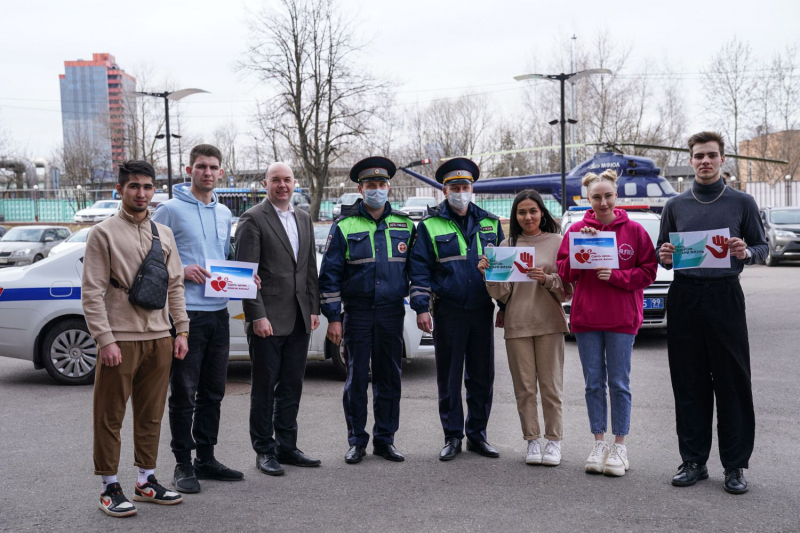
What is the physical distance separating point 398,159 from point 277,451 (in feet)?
181

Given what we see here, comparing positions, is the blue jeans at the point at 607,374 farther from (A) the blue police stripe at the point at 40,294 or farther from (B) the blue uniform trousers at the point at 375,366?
(A) the blue police stripe at the point at 40,294

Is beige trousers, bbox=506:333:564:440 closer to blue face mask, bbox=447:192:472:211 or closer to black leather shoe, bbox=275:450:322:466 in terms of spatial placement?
blue face mask, bbox=447:192:472:211

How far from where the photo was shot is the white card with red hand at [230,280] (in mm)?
4883

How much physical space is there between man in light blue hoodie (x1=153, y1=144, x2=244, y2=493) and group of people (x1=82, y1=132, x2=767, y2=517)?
0.01m

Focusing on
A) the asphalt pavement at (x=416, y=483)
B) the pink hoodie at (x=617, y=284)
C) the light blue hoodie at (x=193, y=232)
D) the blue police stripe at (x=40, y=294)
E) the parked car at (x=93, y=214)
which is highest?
the parked car at (x=93, y=214)

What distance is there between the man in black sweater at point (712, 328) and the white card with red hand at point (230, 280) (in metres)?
2.78

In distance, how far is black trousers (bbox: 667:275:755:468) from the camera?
15.8ft

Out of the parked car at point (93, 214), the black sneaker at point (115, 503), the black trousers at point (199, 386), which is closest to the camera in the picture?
the black sneaker at point (115, 503)

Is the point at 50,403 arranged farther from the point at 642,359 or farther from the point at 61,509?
the point at 642,359

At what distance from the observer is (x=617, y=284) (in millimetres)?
5109

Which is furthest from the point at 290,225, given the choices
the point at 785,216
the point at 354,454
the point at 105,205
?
the point at 105,205

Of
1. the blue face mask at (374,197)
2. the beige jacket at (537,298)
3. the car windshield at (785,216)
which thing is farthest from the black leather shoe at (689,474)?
the car windshield at (785,216)

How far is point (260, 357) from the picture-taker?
5.26 m

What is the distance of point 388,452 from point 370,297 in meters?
1.16
